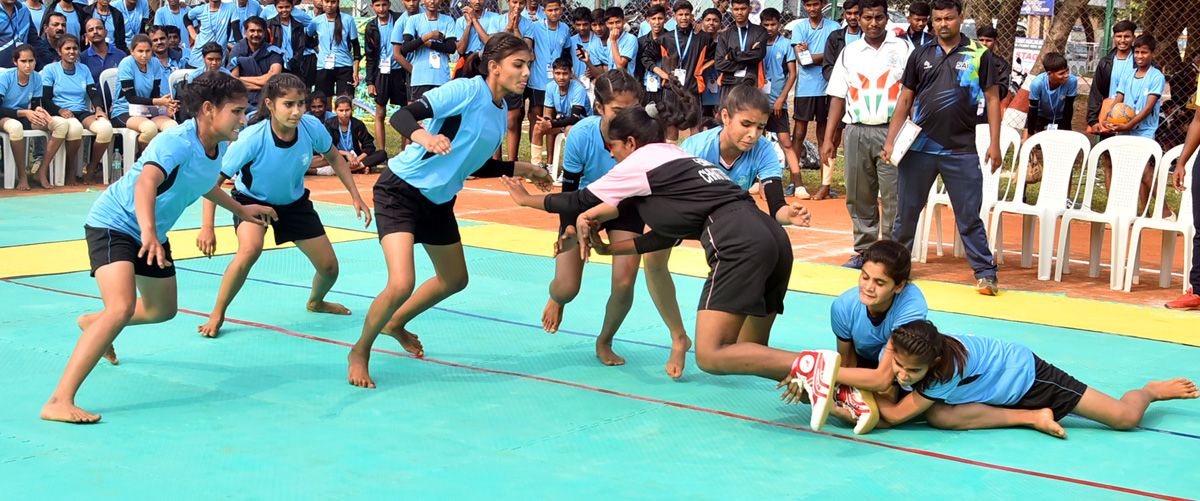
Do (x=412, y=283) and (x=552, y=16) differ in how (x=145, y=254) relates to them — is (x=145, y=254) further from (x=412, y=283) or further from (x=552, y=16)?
(x=552, y=16)

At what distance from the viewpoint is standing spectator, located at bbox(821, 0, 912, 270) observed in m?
8.62

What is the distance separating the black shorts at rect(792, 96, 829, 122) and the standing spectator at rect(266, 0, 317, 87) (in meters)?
6.01

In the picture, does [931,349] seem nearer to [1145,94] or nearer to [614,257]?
[614,257]

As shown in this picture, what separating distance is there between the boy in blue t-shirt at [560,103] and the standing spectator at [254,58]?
326 centimetres

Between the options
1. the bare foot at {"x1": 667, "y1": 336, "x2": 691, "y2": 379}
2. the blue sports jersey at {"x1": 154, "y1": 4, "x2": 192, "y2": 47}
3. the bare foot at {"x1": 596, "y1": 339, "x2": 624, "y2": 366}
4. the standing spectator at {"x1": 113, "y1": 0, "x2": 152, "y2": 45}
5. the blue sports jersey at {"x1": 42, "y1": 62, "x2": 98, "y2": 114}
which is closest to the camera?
the bare foot at {"x1": 667, "y1": 336, "x2": 691, "y2": 379}

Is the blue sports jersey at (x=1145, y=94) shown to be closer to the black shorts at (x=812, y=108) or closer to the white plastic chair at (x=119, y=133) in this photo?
the black shorts at (x=812, y=108)

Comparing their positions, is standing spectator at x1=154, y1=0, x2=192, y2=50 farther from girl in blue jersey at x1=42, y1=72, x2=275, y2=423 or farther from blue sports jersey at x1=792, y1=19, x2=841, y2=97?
girl in blue jersey at x1=42, y1=72, x2=275, y2=423

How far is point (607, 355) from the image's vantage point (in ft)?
18.6

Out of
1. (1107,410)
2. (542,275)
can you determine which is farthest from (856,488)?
(542,275)

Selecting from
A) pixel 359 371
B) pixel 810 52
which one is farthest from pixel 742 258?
pixel 810 52

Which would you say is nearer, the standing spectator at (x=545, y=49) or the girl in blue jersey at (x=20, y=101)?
the girl in blue jersey at (x=20, y=101)

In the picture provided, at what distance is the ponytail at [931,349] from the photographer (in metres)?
4.27

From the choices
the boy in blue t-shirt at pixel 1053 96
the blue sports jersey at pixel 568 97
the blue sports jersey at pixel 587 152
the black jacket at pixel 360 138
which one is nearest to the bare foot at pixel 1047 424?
the blue sports jersey at pixel 587 152

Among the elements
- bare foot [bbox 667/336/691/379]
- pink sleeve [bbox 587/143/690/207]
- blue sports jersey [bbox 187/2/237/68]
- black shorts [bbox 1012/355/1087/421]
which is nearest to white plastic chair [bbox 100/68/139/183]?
blue sports jersey [bbox 187/2/237/68]
